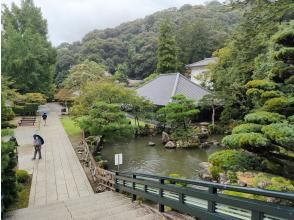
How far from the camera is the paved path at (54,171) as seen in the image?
9.43 metres

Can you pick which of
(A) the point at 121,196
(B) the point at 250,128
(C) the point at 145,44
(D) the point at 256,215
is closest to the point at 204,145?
(B) the point at 250,128

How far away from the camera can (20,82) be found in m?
30.0

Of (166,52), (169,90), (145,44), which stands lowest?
(169,90)

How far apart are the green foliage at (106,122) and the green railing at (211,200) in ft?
25.8

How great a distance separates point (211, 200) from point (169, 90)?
70.4 feet

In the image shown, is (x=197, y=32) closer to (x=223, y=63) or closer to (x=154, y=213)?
(x=223, y=63)

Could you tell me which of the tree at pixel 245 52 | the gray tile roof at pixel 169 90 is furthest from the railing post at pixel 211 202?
the gray tile roof at pixel 169 90

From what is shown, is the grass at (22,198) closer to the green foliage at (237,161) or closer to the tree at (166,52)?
the green foliage at (237,161)

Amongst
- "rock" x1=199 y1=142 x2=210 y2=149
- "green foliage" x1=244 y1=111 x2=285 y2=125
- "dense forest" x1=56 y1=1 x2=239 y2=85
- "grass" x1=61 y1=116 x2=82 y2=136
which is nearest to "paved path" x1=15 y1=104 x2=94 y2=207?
"grass" x1=61 y1=116 x2=82 y2=136

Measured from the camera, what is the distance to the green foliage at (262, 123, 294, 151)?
304 inches

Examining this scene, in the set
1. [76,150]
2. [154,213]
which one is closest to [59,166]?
[76,150]

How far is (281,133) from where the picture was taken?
7816mm

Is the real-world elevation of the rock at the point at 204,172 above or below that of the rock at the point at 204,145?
below

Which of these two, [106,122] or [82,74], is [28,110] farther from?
[106,122]
